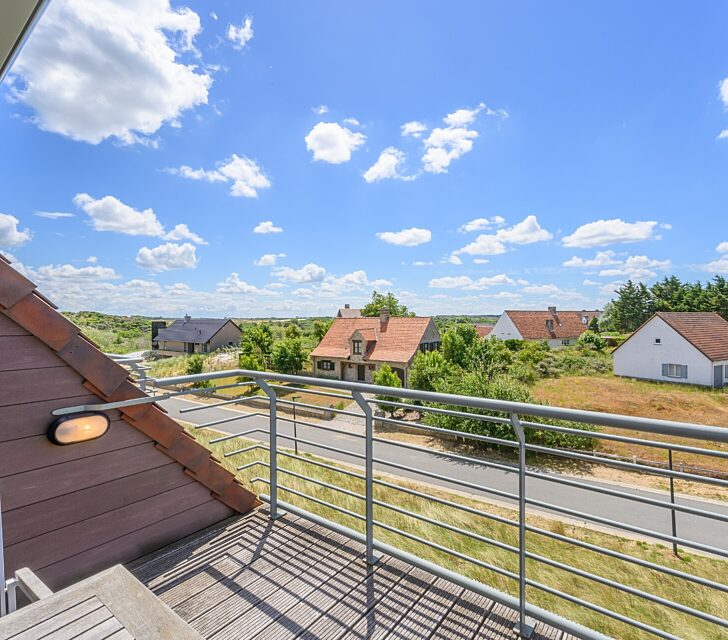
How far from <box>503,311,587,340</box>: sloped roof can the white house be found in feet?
33.1

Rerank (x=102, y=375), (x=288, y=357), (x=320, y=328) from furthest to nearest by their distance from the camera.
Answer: (x=320, y=328)
(x=288, y=357)
(x=102, y=375)

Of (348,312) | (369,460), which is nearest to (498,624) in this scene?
(369,460)

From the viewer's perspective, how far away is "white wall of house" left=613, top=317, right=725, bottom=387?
60.8 feet

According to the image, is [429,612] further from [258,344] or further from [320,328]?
[320,328]

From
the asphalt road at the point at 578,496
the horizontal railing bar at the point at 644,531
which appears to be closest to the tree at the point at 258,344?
the asphalt road at the point at 578,496

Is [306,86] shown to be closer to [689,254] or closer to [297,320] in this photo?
[297,320]

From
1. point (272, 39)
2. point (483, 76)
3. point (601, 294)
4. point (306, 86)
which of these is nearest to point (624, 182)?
point (601, 294)

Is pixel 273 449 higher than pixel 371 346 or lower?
higher

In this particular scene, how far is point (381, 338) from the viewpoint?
72.0 feet

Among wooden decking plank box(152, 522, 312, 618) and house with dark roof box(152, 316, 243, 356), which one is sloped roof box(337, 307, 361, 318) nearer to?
house with dark roof box(152, 316, 243, 356)

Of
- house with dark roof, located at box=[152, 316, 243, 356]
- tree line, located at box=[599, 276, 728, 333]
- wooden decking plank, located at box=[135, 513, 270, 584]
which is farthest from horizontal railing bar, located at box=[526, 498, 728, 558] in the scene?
tree line, located at box=[599, 276, 728, 333]

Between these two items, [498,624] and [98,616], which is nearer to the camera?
[98,616]

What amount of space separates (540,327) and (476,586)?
3364cm

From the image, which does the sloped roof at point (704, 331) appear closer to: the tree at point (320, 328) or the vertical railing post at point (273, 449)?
the tree at point (320, 328)
